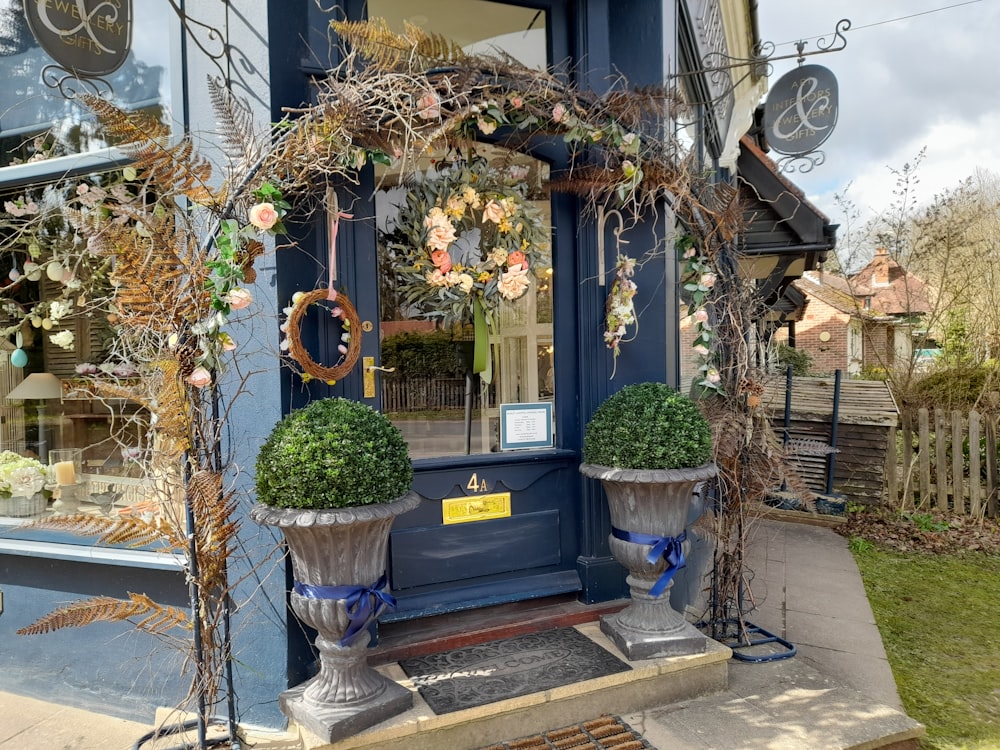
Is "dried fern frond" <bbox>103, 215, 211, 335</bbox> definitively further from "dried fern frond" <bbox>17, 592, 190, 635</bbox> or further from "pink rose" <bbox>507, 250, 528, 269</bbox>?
"pink rose" <bbox>507, 250, 528, 269</bbox>

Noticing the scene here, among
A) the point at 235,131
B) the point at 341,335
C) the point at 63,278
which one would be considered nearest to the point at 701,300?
the point at 341,335

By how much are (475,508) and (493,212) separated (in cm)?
154

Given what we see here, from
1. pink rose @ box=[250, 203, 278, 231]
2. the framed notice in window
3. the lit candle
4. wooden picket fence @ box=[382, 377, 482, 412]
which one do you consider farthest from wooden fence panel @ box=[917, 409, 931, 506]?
the lit candle

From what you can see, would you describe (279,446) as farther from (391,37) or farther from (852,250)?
(852,250)

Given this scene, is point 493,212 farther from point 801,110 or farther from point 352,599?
point 801,110

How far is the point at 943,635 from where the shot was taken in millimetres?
3982

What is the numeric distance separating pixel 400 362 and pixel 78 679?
2.16 meters

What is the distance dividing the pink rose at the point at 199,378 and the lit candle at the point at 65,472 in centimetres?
176

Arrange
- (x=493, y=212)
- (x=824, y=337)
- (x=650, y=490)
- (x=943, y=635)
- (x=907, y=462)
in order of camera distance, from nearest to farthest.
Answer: (x=650, y=490)
(x=493, y=212)
(x=943, y=635)
(x=907, y=462)
(x=824, y=337)

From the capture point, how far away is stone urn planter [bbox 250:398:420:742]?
Answer: 2314 mm

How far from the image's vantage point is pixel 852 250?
871cm

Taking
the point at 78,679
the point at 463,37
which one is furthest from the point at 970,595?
the point at 78,679

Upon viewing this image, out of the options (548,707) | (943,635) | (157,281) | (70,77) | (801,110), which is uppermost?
(801,110)

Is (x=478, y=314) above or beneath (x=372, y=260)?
beneath
